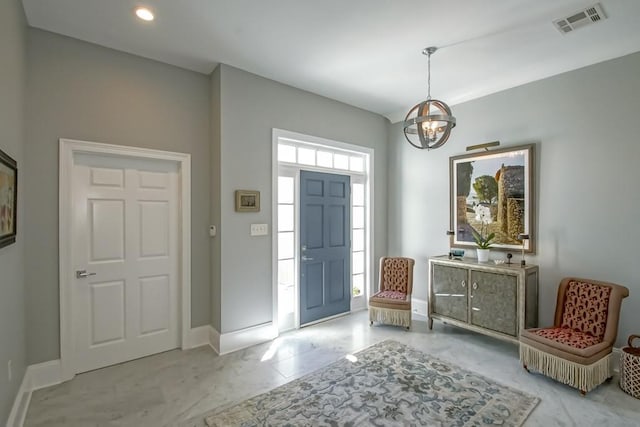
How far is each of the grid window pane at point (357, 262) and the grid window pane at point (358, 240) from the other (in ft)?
0.25

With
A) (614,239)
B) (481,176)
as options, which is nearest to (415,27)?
(481,176)

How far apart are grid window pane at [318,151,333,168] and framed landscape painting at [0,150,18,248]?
9.77ft

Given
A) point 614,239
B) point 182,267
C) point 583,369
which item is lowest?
point 583,369

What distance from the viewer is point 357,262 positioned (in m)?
4.61

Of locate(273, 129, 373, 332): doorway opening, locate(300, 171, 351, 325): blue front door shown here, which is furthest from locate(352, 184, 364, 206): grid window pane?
locate(300, 171, 351, 325): blue front door

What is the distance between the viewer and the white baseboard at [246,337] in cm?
319

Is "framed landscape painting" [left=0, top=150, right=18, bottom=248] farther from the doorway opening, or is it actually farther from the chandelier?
the chandelier

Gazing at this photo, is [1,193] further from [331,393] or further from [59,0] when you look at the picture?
[331,393]

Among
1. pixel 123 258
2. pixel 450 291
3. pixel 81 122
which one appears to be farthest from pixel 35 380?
pixel 450 291

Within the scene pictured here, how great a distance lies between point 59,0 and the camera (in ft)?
7.32

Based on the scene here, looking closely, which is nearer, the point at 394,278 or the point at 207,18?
the point at 207,18

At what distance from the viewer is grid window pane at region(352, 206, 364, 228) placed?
14.9 ft

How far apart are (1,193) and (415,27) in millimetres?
3138

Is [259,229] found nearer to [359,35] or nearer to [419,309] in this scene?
[359,35]
